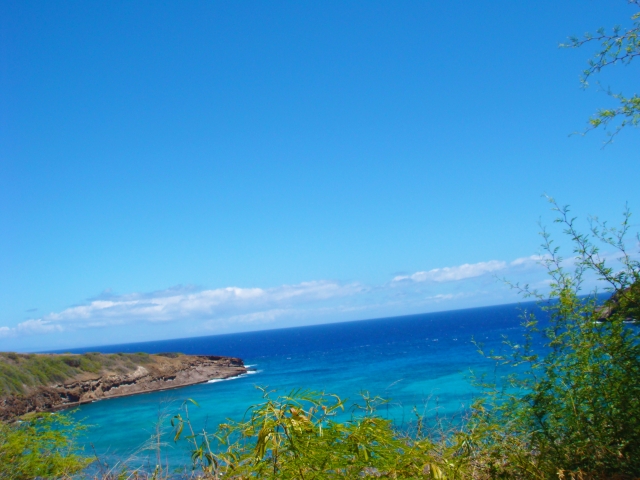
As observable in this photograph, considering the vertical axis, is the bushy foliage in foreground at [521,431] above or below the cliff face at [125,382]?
above

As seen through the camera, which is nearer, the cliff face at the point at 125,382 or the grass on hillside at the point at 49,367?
the cliff face at the point at 125,382

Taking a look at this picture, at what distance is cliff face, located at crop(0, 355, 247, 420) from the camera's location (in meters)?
39.9

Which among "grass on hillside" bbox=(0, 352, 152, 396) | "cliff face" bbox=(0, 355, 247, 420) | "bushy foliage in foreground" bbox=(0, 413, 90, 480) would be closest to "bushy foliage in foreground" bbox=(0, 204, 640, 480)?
"bushy foliage in foreground" bbox=(0, 413, 90, 480)

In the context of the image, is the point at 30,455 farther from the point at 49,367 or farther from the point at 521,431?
the point at 49,367

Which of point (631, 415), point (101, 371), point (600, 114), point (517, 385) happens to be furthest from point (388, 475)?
point (101, 371)

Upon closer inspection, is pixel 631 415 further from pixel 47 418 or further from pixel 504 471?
pixel 47 418

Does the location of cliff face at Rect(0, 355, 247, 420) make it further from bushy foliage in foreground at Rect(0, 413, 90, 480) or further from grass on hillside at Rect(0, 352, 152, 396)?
bushy foliage in foreground at Rect(0, 413, 90, 480)

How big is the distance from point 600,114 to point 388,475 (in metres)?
2.94

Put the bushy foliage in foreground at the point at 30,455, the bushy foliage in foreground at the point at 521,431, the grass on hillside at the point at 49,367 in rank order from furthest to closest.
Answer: the grass on hillside at the point at 49,367 < the bushy foliage in foreground at the point at 30,455 < the bushy foliage in foreground at the point at 521,431

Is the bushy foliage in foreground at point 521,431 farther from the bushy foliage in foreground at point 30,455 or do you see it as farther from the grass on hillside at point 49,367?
the grass on hillside at point 49,367

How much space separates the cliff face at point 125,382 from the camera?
39875 mm

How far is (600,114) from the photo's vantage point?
3549mm

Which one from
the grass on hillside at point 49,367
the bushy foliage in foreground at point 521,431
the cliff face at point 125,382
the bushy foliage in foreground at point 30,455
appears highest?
the bushy foliage in foreground at point 521,431

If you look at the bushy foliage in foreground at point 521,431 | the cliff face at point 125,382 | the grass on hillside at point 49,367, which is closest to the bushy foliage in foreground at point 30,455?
the bushy foliage in foreground at point 521,431
